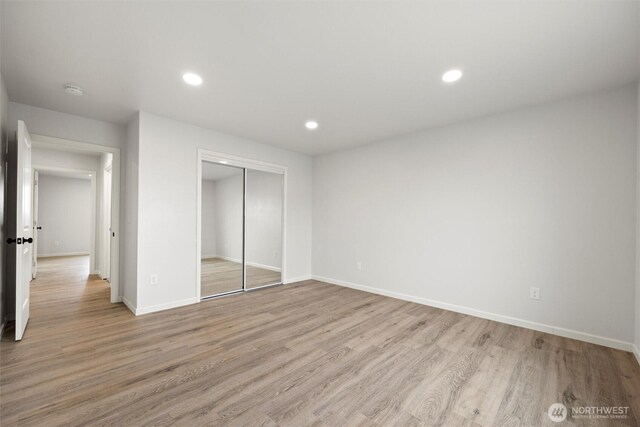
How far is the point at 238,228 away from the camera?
4379 mm

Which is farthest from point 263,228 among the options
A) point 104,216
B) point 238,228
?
point 104,216

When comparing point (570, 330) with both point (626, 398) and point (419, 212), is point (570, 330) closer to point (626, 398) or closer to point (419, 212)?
point (626, 398)

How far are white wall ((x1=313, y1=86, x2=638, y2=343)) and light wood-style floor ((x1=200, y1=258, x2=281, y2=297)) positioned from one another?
1.82 metres

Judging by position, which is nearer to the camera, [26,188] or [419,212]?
[26,188]

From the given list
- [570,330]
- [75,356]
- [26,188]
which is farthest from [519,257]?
[26,188]

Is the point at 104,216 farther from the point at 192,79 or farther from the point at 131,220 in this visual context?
the point at 192,79

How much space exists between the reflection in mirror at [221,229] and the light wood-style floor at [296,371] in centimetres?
93

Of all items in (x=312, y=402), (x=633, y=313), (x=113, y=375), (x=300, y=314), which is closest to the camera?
(x=312, y=402)

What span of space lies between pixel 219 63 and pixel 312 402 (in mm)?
2625

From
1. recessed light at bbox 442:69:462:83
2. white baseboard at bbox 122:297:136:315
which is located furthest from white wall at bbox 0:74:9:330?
recessed light at bbox 442:69:462:83

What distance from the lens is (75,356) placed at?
2205 millimetres

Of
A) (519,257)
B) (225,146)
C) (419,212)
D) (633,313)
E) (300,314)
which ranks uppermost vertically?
(225,146)

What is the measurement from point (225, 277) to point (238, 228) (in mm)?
843

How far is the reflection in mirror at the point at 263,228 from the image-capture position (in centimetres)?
451
